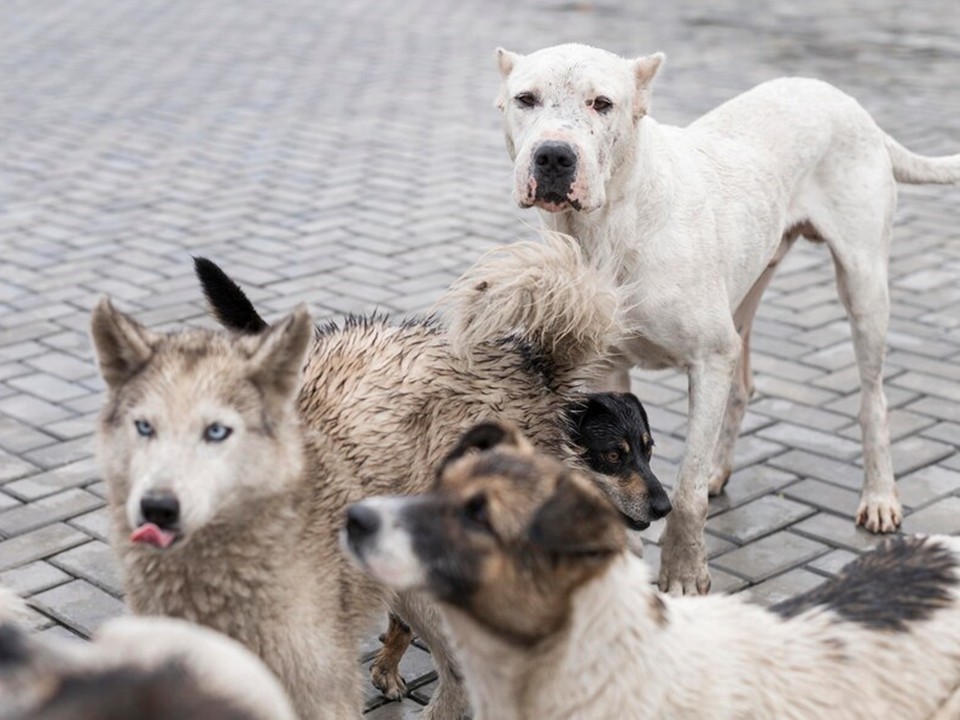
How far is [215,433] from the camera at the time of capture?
11.6ft

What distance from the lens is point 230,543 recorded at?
3.72 metres

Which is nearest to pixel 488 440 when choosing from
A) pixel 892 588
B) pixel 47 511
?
pixel 892 588

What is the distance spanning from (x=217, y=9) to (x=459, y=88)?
6.70 m

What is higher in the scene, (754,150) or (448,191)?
(754,150)

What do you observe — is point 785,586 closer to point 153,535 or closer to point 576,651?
point 576,651

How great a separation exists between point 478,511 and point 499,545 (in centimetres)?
9

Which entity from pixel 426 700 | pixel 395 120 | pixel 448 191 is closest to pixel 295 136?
pixel 395 120

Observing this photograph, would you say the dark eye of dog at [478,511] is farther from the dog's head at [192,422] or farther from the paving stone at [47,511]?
the paving stone at [47,511]

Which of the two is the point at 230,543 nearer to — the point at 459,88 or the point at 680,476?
the point at 680,476

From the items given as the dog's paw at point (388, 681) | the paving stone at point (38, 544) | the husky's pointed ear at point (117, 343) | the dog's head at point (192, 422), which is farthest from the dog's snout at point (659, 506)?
the paving stone at point (38, 544)

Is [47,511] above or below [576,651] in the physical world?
below

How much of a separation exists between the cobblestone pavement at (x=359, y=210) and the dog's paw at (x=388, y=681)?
54mm

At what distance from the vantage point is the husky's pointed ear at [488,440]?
11.4 feet

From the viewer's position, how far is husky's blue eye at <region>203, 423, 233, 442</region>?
11.6 feet
